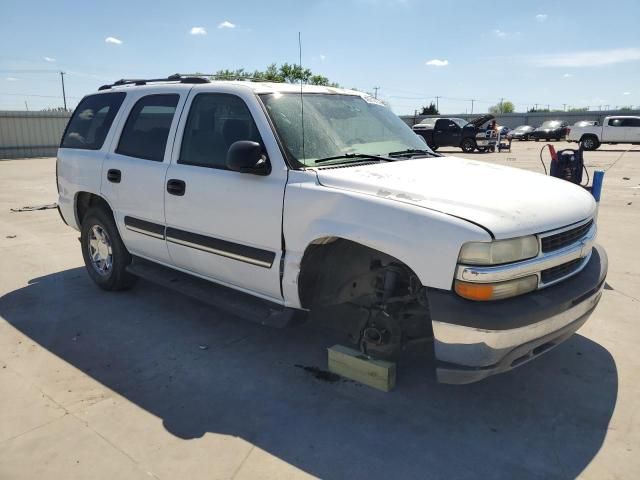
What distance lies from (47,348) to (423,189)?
10.1ft

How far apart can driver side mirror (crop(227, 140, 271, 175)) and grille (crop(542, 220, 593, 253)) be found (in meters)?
1.79

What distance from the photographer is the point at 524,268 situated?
281 cm

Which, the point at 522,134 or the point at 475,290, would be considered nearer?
the point at 475,290

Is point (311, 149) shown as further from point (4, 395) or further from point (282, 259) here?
point (4, 395)

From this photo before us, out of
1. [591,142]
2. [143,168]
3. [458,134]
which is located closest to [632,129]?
[591,142]

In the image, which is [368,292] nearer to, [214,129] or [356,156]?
[356,156]

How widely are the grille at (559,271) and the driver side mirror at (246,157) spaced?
6.05 ft

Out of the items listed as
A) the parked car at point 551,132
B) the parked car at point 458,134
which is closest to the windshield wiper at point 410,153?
the parked car at point 458,134

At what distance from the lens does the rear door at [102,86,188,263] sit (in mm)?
4338

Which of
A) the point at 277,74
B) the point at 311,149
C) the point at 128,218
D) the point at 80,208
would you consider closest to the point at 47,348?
the point at 128,218

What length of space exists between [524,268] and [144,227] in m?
3.12

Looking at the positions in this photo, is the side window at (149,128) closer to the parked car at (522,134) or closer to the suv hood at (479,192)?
the suv hood at (479,192)

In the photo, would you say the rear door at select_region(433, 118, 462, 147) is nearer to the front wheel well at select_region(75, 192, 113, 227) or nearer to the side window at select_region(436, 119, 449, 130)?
the side window at select_region(436, 119, 449, 130)

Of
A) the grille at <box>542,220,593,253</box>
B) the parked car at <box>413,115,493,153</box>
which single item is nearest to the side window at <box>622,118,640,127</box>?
the parked car at <box>413,115,493,153</box>
